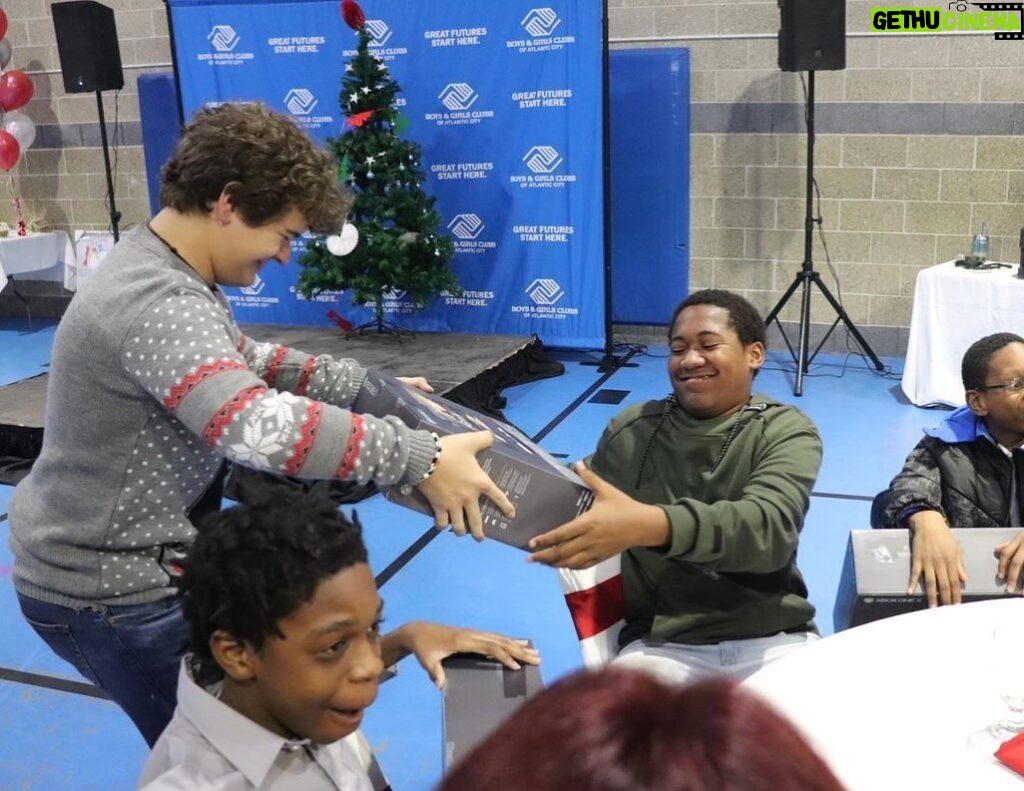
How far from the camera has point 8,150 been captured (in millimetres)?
7848

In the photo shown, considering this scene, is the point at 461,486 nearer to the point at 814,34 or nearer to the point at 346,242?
the point at 346,242

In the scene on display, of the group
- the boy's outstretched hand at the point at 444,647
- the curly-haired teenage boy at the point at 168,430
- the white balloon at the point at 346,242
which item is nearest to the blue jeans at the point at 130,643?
the curly-haired teenage boy at the point at 168,430

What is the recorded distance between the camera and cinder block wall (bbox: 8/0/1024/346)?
591cm

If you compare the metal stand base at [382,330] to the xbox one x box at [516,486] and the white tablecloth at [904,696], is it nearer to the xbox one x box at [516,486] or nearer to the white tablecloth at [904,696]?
the xbox one x box at [516,486]

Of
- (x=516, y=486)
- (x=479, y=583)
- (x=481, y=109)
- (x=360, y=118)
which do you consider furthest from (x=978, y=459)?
(x=481, y=109)

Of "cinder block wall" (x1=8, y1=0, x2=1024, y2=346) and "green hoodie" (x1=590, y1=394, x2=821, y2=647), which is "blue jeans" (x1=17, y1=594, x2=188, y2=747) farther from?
"cinder block wall" (x1=8, y1=0, x2=1024, y2=346)

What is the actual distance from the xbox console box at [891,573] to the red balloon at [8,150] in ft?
25.1

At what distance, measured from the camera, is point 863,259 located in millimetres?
6320

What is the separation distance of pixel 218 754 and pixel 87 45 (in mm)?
6889

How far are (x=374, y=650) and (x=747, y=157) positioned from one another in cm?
560

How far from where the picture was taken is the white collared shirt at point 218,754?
4.01ft

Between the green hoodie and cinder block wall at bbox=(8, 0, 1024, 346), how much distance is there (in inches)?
180

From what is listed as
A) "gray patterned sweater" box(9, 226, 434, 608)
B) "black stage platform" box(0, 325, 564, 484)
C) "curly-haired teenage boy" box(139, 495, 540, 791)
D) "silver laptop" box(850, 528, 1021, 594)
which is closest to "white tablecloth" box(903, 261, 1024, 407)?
"black stage platform" box(0, 325, 564, 484)

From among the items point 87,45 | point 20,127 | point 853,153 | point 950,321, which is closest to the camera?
point 950,321
